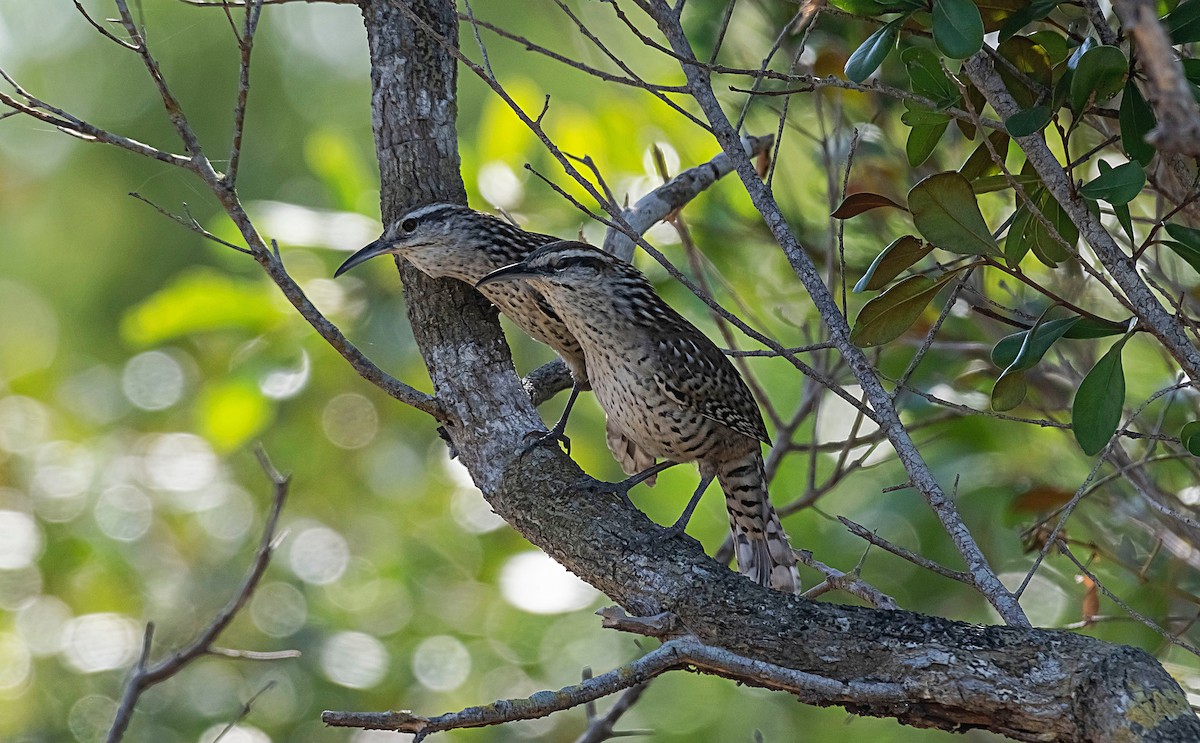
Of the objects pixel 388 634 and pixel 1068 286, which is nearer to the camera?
pixel 1068 286

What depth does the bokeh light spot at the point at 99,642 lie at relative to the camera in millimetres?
5270

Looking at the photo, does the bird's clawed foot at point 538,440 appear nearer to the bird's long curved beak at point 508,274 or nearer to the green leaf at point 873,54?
the bird's long curved beak at point 508,274

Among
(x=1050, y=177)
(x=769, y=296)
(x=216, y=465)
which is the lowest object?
(x=1050, y=177)

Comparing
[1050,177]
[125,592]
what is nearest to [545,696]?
[1050,177]

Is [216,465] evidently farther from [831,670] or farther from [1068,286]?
[831,670]

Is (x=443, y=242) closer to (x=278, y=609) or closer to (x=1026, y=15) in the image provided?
(x=1026, y=15)

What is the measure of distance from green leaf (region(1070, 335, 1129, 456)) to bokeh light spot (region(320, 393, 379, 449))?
424cm

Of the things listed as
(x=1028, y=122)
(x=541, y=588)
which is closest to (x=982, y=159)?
(x=1028, y=122)

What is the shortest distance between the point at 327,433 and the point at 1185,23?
188 inches

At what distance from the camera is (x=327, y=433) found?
6004 millimetres

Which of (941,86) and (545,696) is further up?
(941,86)

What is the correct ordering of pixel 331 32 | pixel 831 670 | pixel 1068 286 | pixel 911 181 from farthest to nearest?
pixel 331 32
pixel 911 181
pixel 1068 286
pixel 831 670

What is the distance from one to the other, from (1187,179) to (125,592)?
5.06 m

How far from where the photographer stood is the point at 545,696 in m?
1.79
